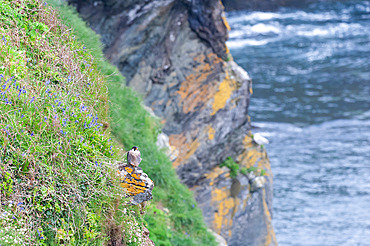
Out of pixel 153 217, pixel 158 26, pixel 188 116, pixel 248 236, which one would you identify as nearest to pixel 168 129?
pixel 188 116

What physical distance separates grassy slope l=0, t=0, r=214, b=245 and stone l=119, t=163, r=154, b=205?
0.24 m

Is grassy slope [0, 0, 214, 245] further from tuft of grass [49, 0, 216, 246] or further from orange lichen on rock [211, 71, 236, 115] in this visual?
orange lichen on rock [211, 71, 236, 115]

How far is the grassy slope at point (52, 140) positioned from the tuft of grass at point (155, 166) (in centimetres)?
315

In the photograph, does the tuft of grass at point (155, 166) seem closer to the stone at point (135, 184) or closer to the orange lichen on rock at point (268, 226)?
A: the stone at point (135, 184)

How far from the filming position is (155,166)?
11.0 meters

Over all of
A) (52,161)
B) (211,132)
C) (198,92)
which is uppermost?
(52,161)

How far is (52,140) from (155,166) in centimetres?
612

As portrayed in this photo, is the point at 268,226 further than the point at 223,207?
Yes

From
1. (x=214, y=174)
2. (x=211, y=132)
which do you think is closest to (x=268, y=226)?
(x=214, y=174)

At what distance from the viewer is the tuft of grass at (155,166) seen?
10117mm

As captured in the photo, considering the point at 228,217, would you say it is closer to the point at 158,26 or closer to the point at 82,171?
the point at 158,26

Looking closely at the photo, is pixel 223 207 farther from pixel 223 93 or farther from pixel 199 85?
pixel 199 85

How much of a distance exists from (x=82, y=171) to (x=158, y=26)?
11935 millimetres

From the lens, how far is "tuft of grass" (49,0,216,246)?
33.2 feet
